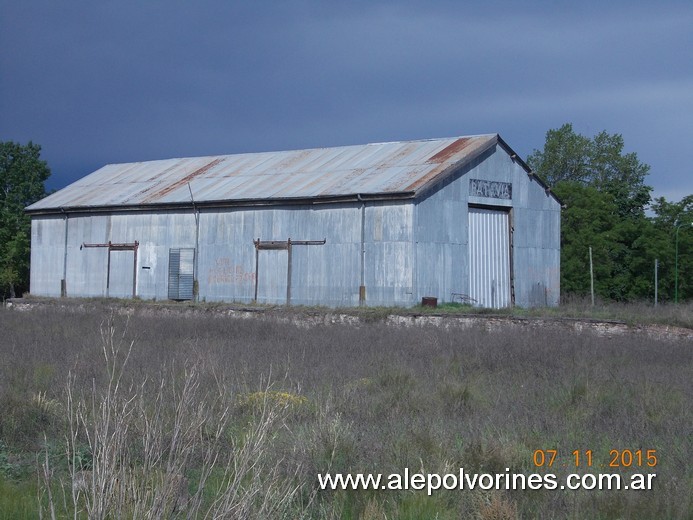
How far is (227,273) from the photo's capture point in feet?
104

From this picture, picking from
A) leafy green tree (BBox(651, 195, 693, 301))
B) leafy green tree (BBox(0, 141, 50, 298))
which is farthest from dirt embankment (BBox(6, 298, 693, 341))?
leafy green tree (BBox(651, 195, 693, 301))

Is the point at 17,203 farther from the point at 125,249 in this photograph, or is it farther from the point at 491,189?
the point at 491,189

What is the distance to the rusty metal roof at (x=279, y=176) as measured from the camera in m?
28.9

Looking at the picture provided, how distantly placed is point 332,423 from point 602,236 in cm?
3969

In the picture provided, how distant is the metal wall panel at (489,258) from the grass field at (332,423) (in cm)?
1122

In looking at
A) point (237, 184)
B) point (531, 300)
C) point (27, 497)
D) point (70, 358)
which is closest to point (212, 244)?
point (237, 184)

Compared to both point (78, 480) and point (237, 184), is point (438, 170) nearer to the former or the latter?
point (237, 184)

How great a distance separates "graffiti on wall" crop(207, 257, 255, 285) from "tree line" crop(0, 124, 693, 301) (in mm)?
14473

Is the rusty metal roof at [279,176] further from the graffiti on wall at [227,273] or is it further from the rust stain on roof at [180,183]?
the graffiti on wall at [227,273]

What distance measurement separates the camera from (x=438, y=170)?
28250 millimetres

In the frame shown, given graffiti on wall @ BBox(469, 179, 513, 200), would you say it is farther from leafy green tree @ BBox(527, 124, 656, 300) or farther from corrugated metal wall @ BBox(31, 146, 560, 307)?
leafy green tree @ BBox(527, 124, 656, 300)
